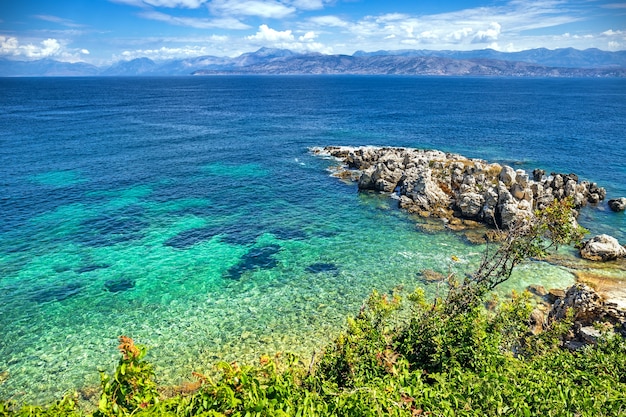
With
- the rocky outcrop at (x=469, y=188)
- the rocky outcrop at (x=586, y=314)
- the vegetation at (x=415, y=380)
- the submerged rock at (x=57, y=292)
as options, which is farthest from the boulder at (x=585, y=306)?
the submerged rock at (x=57, y=292)

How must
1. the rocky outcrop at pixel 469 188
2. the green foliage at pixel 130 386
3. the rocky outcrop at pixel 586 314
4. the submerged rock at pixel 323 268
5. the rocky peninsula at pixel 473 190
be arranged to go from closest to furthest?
1. the green foliage at pixel 130 386
2. the rocky outcrop at pixel 586 314
3. the submerged rock at pixel 323 268
4. the rocky peninsula at pixel 473 190
5. the rocky outcrop at pixel 469 188

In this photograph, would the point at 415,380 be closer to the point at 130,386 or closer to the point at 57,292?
the point at 130,386

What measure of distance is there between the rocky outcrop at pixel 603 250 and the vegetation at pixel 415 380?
2637 cm

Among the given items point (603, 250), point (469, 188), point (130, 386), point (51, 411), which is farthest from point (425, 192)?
point (51, 411)

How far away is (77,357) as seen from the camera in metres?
28.0

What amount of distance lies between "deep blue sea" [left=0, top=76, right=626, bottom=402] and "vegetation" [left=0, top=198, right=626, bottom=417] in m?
12.6

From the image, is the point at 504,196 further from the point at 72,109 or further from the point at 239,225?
the point at 72,109

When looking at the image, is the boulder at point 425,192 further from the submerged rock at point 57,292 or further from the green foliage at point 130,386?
the green foliage at point 130,386

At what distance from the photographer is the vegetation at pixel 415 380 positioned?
34.6 ft

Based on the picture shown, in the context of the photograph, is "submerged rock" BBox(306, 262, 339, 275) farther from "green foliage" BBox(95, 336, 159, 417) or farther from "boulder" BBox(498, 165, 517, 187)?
"boulder" BBox(498, 165, 517, 187)

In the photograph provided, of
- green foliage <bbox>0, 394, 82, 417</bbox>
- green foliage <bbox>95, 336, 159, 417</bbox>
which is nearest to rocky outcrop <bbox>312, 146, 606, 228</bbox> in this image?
green foliage <bbox>95, 336, 159, 417</bbox>

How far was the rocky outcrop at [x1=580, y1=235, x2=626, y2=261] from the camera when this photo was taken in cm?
4156

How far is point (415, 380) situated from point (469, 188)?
46.1 m

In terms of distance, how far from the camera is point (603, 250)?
41.8 m
